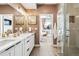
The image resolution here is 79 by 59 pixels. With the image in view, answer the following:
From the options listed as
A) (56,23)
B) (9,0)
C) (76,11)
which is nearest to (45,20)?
(56,23)

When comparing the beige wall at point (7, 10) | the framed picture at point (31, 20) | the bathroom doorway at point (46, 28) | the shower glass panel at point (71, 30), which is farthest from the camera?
the framed picture at point (31, 20)

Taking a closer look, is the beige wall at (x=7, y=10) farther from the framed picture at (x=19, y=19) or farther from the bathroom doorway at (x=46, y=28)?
the bathroom doorway at (x=46, y=28)

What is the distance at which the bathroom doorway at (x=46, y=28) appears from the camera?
9.42ft

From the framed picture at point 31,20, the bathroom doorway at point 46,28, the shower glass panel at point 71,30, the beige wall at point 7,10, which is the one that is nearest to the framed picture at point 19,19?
the beige wall at point 7,10

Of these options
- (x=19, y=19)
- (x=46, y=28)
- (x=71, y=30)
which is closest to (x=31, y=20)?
(x=19, y=19)

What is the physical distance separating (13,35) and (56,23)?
896mm

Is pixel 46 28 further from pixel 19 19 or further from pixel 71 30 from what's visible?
pixel 71 30

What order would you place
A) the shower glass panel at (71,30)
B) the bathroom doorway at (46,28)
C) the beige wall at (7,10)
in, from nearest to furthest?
the shower glass panel at (71,30) → the beige wall at (7,10) → the bathroom doorway at (46,28)

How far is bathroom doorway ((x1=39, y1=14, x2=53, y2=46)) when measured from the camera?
2.87 metres

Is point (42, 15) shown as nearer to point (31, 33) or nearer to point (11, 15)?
point (31, 33)

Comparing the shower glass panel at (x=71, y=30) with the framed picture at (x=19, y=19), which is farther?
the framed picture at (x=19, y=19)

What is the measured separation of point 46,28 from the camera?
2.83 m

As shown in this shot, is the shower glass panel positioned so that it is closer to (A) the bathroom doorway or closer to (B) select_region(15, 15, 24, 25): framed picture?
(A) the bathroom doorway

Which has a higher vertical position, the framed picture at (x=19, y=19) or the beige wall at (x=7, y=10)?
the beige wall at (x=7, y=10)
